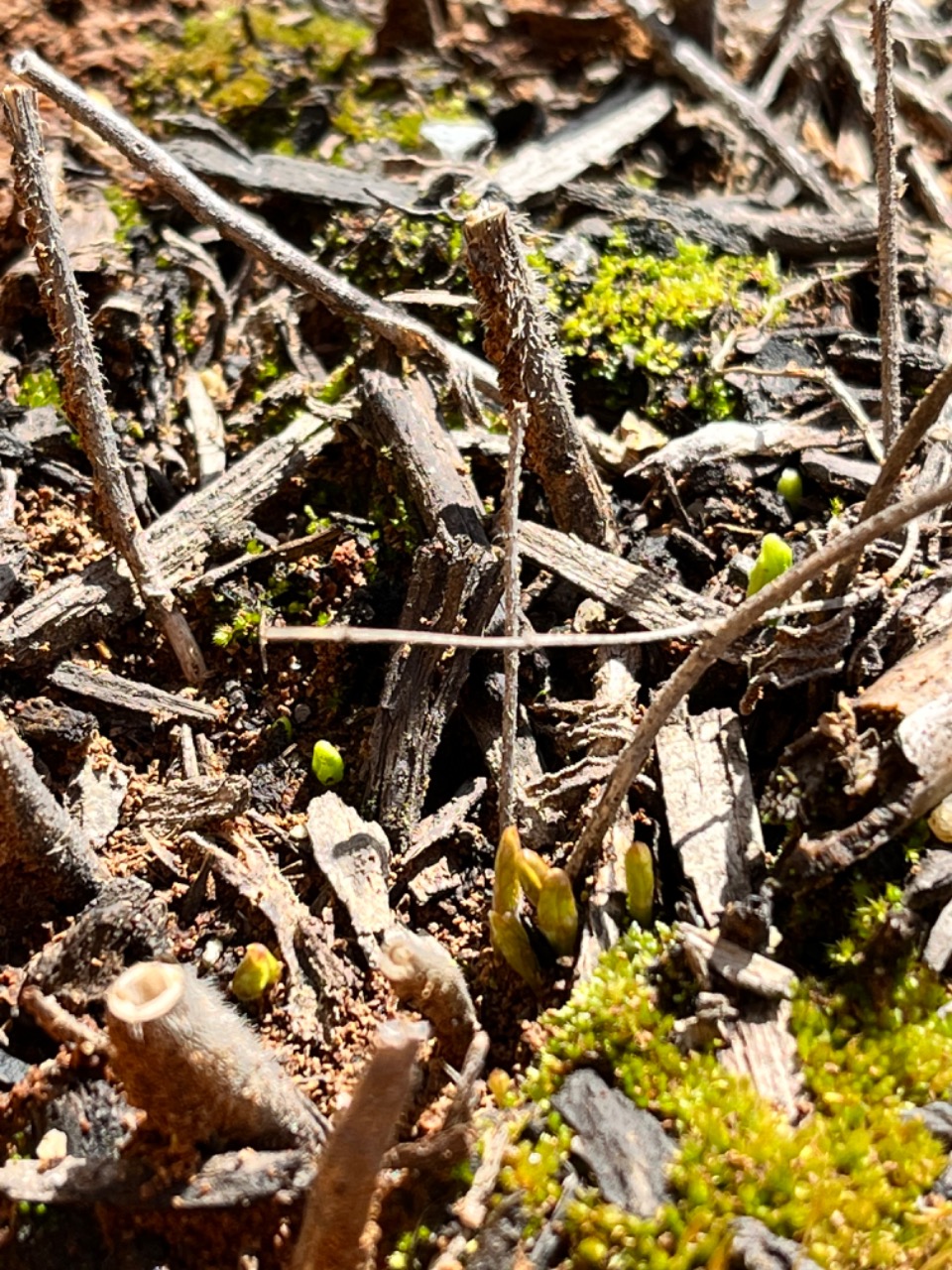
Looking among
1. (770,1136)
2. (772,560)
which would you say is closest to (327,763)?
(772,560)

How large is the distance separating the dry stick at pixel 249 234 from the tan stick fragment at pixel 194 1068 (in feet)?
6.51

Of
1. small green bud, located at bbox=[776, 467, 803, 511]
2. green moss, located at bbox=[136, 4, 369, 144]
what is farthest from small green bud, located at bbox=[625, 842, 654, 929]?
green moss, located at bbox=[136, 4, 369, 144]

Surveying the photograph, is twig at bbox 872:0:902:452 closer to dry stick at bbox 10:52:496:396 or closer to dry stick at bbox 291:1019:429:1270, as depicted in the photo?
dry stick at bbox 10:52:496:396

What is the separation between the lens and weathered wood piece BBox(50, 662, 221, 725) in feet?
9.95

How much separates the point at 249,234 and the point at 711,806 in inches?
84.4

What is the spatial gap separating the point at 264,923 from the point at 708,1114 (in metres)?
1.15

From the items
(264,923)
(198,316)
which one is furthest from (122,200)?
(264,923)

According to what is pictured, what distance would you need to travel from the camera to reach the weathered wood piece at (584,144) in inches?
159

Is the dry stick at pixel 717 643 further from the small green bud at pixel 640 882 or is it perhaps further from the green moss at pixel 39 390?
the green moss at pixel 39 390

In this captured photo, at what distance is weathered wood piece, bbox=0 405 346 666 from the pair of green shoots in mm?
1355

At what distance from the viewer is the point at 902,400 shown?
11.1 feet

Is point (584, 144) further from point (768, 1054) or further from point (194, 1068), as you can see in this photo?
point (194, 1068)

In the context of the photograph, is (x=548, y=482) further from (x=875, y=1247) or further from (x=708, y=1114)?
(x=875, y=1247)

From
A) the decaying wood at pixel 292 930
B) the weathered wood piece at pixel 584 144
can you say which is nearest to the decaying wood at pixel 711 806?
the decaying wood at pixel 292 930
